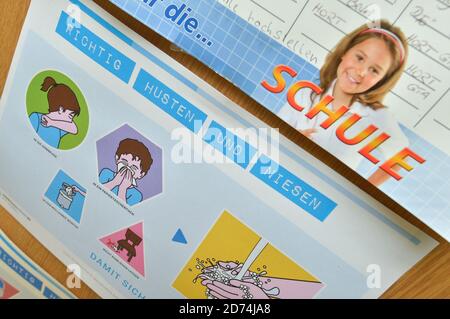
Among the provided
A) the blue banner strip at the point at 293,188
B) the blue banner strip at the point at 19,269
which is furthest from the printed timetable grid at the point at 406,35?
the blue banner strip at the point at 19,269

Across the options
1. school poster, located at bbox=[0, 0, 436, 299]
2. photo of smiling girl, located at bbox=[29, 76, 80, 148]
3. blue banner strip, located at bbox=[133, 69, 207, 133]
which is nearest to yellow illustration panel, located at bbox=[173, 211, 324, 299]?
school poster, located at bbox=[0, 0, 436, 299]

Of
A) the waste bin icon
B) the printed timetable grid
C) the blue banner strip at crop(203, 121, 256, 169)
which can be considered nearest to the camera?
the printed timetable grid

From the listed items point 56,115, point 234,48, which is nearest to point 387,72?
point 234,48

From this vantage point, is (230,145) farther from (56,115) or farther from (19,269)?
(19,269)

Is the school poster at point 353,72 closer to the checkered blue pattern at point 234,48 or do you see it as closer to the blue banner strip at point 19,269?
the checkered blue pattern at point 234,48

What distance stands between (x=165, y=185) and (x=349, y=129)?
22 centimetres

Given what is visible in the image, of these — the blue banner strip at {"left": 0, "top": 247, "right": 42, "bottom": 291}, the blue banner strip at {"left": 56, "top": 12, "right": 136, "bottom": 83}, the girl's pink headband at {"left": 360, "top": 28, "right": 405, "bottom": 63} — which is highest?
the girl's pink headband at {"left": 360, "top": 28, "right": 405, "bottom": 63}

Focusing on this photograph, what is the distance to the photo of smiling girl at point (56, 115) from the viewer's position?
0.49 m

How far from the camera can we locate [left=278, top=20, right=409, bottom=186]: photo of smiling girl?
0.97ft

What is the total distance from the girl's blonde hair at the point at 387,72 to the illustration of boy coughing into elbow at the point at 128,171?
0.22 meters

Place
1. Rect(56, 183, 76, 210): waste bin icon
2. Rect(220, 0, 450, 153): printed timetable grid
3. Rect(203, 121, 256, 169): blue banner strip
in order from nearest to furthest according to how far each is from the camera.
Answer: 1. Rect(220, 0, 450, 153): printed timetable grid
2. Rect(203, 121, 256, 169): blue banner strip
3. Rect(56, 183, 76, 210): waste bin icon

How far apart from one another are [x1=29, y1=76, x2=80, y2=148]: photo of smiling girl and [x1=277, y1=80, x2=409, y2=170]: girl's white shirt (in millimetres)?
268

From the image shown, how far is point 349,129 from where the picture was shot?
33 cm

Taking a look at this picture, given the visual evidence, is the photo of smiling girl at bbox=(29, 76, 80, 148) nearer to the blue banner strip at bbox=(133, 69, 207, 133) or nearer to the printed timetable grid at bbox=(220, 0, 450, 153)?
the blue banner strip at bbox=(133, 69, 207, 133)
